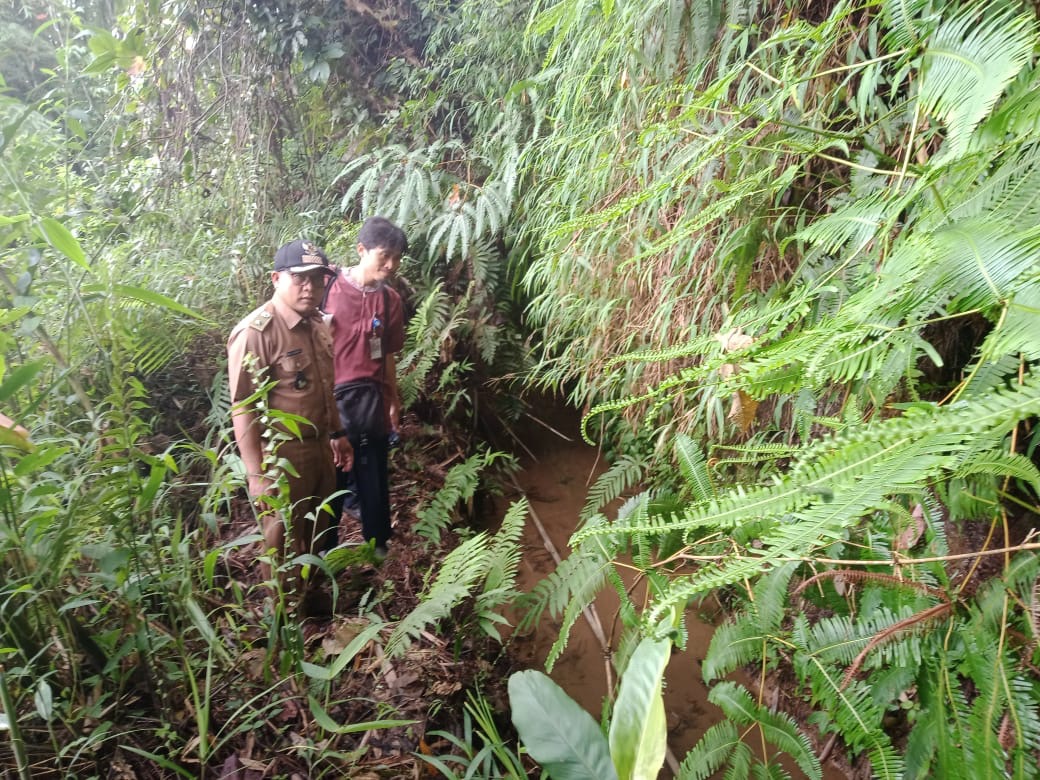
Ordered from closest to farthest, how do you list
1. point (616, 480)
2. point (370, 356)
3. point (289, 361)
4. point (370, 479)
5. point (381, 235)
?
point (289, 361), point (381, 235), point (370, 356), point (370, 479), point (616, 480)

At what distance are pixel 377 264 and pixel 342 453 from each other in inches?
30.6

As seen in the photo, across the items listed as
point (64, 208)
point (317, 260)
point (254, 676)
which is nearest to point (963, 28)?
point (317, 260)

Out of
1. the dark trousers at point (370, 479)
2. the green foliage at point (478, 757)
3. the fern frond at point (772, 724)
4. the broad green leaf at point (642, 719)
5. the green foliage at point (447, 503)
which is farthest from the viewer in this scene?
the green foliage at point (447, 503)

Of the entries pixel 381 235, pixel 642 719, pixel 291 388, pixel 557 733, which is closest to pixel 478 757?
pixel 557 733

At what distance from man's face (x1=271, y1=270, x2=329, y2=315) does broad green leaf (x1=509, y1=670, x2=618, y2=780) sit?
1.42m

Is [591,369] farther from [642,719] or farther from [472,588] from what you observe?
[642,719]

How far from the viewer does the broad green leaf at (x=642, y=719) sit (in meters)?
0.75

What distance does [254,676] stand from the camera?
5.39 feet

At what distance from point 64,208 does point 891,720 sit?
3.45 metres

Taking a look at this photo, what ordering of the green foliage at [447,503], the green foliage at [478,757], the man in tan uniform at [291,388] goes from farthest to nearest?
the green foliage at [447,503]
the man in tan uniform at [291,388]
the green foliage at [478,757]

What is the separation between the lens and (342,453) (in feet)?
7.33

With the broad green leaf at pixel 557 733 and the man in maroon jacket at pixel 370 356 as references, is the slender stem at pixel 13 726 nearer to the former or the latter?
the broad green leaf at pixel 557 733

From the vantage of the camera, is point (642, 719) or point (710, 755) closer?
point (642, 719)

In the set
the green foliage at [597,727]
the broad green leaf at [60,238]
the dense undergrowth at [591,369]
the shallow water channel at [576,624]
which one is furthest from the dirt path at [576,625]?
the broad green leaf at [60,238]
